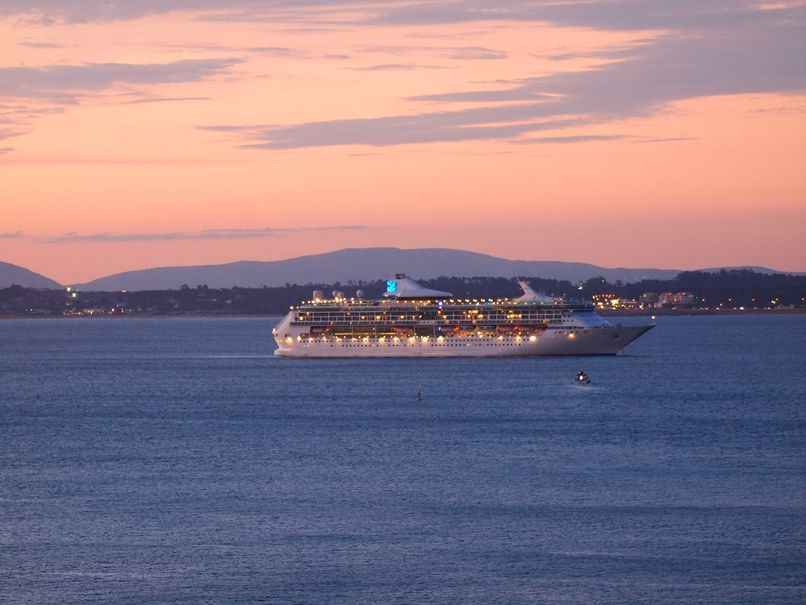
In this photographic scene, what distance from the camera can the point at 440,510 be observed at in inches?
1494

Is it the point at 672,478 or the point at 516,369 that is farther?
the point at 516,369

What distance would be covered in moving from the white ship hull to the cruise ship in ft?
0.25

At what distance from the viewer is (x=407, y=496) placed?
40.4 meters

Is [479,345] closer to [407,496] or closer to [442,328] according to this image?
[442,328]

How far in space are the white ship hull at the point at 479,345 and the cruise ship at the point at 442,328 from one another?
0.25ft

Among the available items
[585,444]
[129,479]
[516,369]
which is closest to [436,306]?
[516,369]

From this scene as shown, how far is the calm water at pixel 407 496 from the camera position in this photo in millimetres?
29984

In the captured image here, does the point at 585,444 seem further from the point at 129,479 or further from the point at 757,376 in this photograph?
the point at 757,376

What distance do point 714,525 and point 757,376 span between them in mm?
61059

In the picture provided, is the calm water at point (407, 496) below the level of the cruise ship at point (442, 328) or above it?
below

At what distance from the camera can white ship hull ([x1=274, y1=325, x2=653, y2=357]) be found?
4269 inches

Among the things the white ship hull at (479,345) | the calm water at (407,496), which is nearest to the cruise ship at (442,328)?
the white ship hull at (479,345)

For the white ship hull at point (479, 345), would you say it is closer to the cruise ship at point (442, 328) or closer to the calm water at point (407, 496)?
the cruise ship at point (442, 328)

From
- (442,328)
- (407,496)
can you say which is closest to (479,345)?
(442,328)
